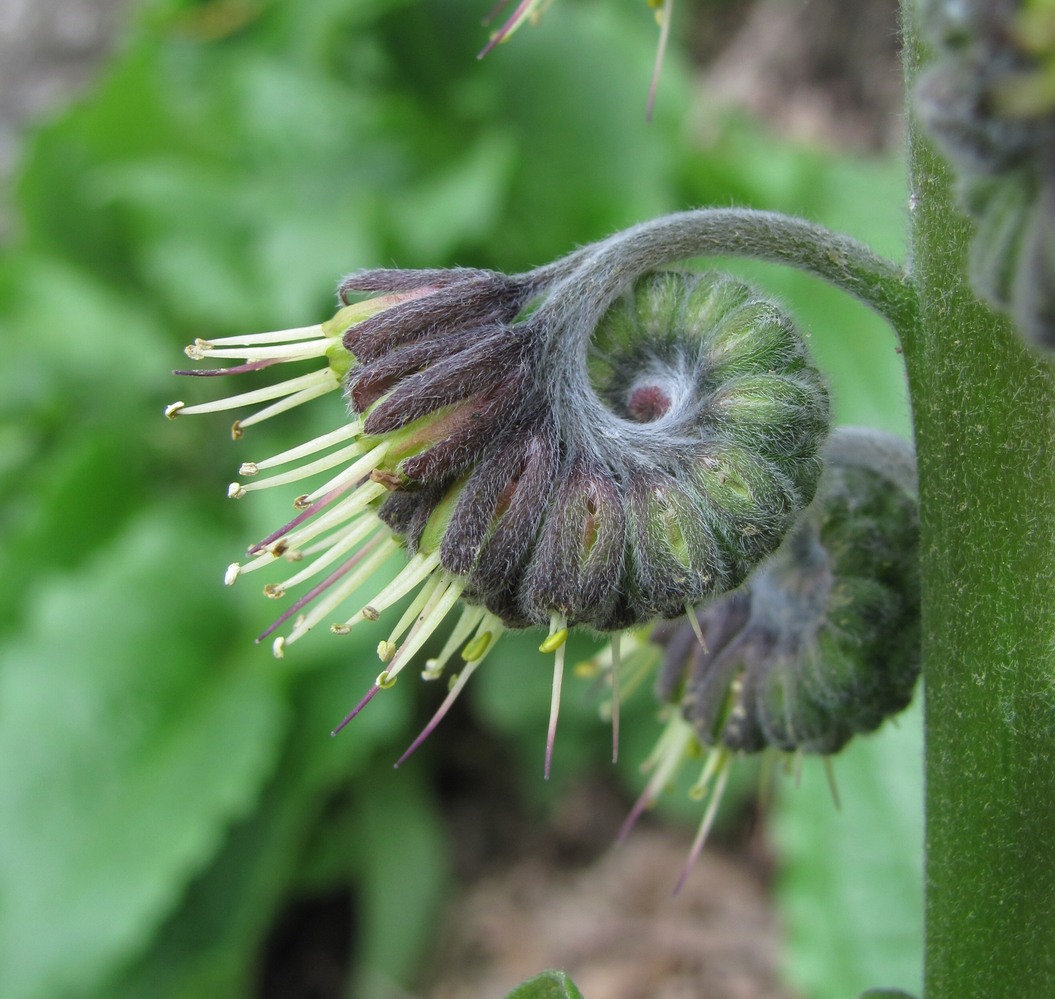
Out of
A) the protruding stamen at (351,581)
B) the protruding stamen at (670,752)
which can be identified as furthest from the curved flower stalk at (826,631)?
the protruding stamen at (351,581)

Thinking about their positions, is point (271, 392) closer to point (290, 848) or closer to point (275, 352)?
point (275, 352)

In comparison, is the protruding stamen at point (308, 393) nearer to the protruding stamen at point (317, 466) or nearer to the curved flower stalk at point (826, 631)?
the protruding stamen at point (317, 466)

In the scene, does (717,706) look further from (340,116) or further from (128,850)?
(340,116)

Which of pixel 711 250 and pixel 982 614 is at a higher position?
pixel 711 250

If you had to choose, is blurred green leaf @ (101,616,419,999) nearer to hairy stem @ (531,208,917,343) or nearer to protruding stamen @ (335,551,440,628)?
protruding stamen @ (335,551,440,628)

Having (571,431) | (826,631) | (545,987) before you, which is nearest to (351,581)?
(571,431)

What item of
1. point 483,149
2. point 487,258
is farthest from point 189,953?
point 483,149
